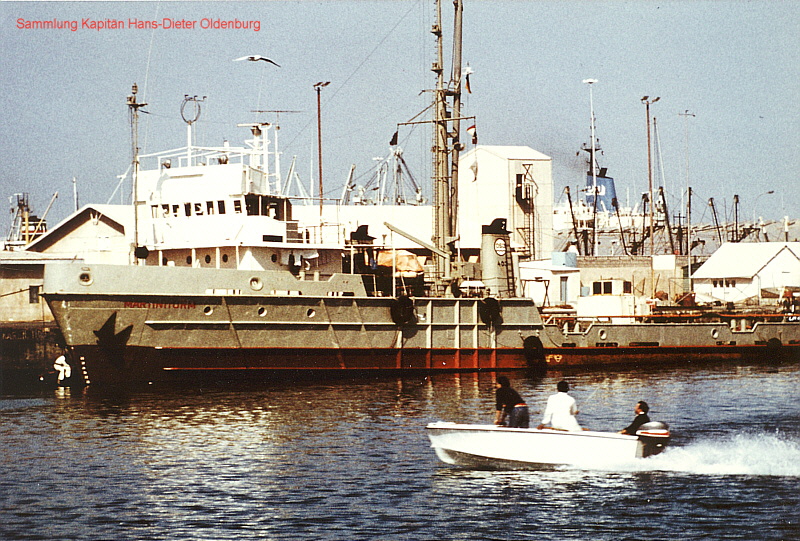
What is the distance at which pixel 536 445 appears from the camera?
888 inches

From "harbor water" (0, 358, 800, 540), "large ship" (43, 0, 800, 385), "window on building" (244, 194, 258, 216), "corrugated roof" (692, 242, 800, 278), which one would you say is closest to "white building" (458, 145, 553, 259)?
"corrugated roof" (692, 242, 800, 278)

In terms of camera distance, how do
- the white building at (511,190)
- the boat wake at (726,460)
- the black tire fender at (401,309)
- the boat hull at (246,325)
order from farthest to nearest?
1. the white building at (511,190)
2. the black tire fender at (401,309)
3. the boat hull at (246,325)
4. the boat wake at (726,460)

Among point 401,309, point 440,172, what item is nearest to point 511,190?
point 440,172

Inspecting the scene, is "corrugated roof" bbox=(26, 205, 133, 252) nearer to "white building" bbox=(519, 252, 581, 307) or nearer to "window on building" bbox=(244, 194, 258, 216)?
"window on building" bbox=(244, 194, 258, 216)

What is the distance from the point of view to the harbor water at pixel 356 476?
61.0ft

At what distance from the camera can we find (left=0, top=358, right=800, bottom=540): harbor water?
61.0 ft

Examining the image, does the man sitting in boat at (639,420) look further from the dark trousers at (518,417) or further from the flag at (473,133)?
the flag at (473,133)

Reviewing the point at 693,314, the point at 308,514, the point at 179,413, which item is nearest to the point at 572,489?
the point at 308,514

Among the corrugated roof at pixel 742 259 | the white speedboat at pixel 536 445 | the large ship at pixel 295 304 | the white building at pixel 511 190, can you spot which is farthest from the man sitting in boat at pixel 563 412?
the corrugated roof at pixel 742 259

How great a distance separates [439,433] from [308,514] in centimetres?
473

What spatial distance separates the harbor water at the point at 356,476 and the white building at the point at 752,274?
138 ft

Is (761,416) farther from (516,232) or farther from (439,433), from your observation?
(516,232)

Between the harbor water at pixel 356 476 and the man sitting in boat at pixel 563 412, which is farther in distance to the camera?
the man sitting in boat at pixel 563 412

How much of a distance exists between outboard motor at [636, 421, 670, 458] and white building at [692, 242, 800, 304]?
175 feet
